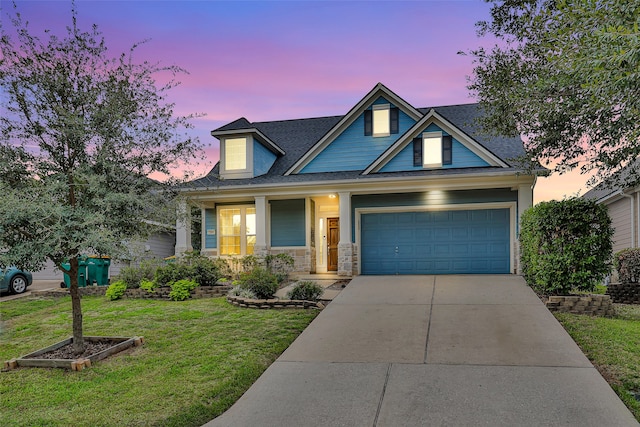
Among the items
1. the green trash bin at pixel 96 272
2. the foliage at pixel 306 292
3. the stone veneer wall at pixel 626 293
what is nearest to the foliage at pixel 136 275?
the green trash bin at pixel 96 272

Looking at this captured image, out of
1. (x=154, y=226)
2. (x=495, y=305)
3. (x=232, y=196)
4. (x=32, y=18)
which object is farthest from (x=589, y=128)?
(x=232, y=196)

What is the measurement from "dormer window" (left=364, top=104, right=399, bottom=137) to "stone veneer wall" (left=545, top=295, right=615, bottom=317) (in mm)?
8236

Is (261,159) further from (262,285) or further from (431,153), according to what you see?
(262,285)

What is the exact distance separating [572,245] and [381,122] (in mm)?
8001

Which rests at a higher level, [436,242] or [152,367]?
[436,242]

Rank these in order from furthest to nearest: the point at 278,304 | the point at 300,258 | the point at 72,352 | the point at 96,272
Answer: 1. the point at 300,258
2. the point at 96,272
3. the point at 278,304
4. the point at 72,352

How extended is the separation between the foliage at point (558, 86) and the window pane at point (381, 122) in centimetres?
520

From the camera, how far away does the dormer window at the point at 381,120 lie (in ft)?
48.3

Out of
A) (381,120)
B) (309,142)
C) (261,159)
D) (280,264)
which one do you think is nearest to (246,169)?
(261,159)

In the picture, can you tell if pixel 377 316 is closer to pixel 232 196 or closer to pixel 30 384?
pixel 30 384

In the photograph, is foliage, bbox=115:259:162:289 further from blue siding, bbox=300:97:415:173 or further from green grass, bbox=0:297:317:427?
blue siding, bbox=300:97:415:173

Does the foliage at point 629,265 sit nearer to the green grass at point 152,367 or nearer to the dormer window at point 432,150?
the dormer window at point 432,150

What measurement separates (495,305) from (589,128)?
3865 millimetres

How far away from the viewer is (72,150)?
608 cm
